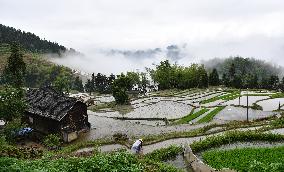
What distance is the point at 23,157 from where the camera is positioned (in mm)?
28578

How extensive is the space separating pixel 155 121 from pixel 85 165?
138ft

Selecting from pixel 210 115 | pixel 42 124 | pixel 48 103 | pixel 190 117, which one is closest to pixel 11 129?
pixel 42 124

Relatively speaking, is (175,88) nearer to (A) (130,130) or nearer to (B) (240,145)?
(A) (130,130)

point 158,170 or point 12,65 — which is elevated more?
point 12,65

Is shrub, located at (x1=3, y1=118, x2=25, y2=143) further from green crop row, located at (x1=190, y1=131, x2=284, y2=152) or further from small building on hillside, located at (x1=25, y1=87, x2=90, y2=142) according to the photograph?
green crop row, located at (x1=190, y1=131, x2=284, y2=152)

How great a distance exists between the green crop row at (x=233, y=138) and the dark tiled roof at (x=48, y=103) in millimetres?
23655

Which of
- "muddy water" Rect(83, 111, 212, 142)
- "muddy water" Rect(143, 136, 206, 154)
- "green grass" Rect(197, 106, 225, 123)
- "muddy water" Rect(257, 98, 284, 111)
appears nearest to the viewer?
"muddy water" Rect(143, 136, 206, 154)

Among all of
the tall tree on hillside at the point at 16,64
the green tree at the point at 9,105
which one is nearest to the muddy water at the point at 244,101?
the tall tree on hillside at the point at 16,64

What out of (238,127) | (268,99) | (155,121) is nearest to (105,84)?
(268,99)

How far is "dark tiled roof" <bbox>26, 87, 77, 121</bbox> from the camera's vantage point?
5453 cm

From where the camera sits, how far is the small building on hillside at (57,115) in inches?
2103

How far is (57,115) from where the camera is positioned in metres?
53.8

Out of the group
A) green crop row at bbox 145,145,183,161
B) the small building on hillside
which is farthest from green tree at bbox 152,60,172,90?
green crop row at bbox 145,145,183,161

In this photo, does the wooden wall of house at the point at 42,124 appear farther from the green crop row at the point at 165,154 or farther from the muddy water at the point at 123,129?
the green crop row at the point at 165,154
